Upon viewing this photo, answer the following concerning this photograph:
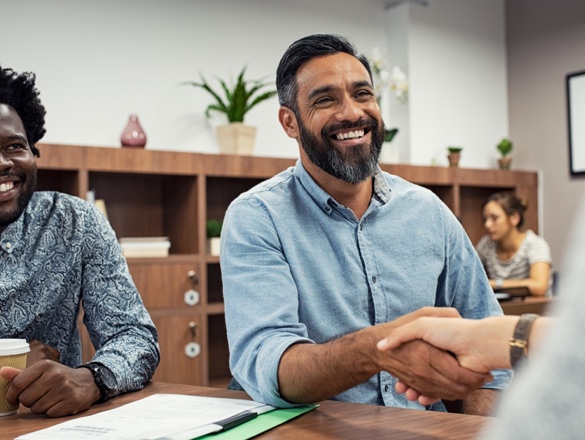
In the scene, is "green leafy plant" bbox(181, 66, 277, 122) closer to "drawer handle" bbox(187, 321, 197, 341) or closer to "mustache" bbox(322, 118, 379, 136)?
"drawer handle" bbox(187, 321, 197, 341)

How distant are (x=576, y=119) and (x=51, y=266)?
505 centimetres

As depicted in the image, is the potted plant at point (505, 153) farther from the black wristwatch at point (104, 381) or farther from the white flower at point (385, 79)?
the black wristwatch at point (104, 381)

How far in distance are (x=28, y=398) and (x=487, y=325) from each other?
83 centimetres

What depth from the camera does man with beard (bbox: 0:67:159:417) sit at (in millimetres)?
1804

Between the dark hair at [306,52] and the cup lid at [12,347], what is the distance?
0.94m

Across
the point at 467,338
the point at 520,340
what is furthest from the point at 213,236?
the point at 520,340

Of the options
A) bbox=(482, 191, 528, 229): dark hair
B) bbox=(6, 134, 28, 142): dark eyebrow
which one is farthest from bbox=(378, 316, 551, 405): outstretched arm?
bbox=(482, 191, 528, 229): dark hair

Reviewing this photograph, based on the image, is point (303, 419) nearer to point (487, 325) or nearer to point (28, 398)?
point (487, 325)

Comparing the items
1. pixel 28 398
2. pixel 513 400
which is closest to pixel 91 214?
pixel 28 398

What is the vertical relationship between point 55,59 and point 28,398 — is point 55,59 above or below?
above

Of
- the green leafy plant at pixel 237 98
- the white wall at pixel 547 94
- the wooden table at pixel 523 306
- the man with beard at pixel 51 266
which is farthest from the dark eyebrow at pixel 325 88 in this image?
the white wall at pixel 547 94

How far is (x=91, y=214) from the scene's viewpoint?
197 centimetres

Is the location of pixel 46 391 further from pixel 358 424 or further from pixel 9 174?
pixel 9 174

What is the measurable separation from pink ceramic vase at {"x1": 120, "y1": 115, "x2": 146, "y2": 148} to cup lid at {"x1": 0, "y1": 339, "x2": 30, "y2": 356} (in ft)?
9.39
